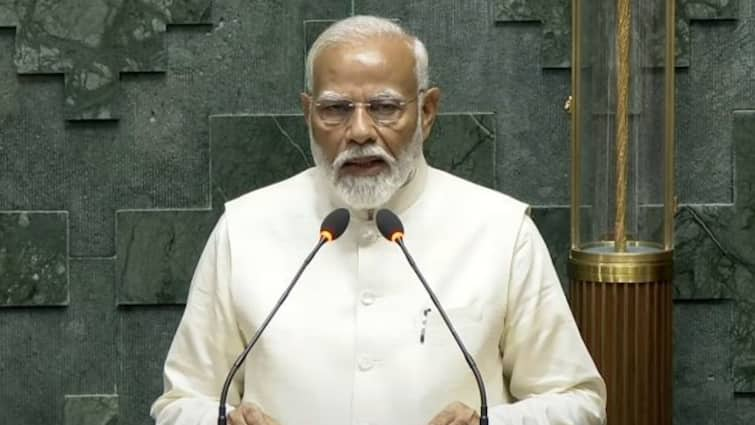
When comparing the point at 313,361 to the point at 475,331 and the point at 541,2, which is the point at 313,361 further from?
the point at 541,2

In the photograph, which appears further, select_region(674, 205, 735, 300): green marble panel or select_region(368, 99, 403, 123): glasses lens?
select_region(674, 205, 735, 300): green marble panel

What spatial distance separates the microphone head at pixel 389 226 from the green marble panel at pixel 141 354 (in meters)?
1.71

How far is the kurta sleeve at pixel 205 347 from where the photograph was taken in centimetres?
289

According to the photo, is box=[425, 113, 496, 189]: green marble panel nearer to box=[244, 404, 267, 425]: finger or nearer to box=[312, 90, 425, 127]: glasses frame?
box=[312, 90, 425, 127]: glasses frame

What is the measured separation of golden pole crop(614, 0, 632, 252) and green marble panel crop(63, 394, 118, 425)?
1.59 m

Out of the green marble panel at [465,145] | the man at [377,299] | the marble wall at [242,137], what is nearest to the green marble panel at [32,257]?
the marble wall at [242,137]

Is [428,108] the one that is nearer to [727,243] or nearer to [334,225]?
[334,225]

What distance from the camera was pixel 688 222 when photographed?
160 inches

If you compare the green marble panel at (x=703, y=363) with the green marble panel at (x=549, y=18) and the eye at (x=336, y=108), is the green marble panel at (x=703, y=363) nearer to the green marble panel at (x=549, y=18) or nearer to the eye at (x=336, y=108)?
the green marble panel at (x=549, y=18)

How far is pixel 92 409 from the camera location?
4168 mm

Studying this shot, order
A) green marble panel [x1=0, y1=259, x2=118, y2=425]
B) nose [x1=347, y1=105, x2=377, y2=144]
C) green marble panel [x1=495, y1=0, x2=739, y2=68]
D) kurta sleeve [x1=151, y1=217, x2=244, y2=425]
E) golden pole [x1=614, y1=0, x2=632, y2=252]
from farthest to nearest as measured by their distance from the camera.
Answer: green marble panel [x1=0, y1=259, x2=118, y2=425] → green marble panel [x1=495, y1=0, x2=739, y2=68] → golden pole [x1=614, y1=0, x2=632, y2=252] → kurta sleeve [x1=151, y1=217, x2=244, y2=425] → nose [x1=347, y1=105, x2=377, y2=144]

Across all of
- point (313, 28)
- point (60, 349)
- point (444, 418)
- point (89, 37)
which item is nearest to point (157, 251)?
point (60, 349)

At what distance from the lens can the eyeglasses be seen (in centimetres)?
278

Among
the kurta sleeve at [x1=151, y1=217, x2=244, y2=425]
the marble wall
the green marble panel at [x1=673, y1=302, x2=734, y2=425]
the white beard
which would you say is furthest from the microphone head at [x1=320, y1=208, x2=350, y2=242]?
the green marble panel at [x1=673, y1=302, x2=734, y2=425]
